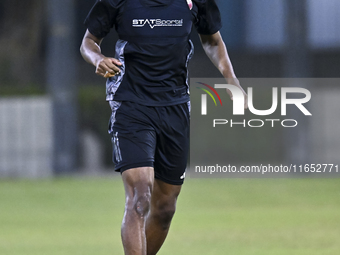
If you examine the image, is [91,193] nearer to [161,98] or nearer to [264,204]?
[264,204]

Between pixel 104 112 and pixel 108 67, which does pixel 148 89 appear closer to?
pixel 108 67

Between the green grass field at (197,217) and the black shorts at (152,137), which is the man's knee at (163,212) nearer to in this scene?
the black shorts at (152,137)

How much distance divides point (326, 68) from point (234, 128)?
2490mm

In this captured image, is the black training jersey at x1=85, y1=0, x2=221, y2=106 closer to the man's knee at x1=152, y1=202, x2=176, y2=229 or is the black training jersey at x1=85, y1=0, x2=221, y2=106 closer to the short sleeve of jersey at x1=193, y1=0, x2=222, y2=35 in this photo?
the short sleeve of jersey at x1=193, y1=0, x2=222, y2=35

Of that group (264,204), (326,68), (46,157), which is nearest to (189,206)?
(264,204)

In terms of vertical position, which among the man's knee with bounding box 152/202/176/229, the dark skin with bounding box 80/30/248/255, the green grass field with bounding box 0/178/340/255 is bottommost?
the green grass field with bounding box 0/178/340/255

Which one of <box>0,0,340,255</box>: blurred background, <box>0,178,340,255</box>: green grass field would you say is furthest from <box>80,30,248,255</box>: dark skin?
<box>0,0,340,255</box>: blurred background

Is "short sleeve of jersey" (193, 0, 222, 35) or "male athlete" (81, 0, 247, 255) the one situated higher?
"short sleeve of jersey" (193, 0, 222, 35)

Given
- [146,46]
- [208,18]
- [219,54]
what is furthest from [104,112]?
[146,46]

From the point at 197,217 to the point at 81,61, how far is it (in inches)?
287

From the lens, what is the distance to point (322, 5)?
14539mm

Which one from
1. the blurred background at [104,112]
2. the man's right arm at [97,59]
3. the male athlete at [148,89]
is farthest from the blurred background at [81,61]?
the man's right arm at [97,59]

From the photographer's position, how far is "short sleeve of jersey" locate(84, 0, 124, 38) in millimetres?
5102

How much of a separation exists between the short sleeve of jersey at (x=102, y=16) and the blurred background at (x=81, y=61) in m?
9.29
